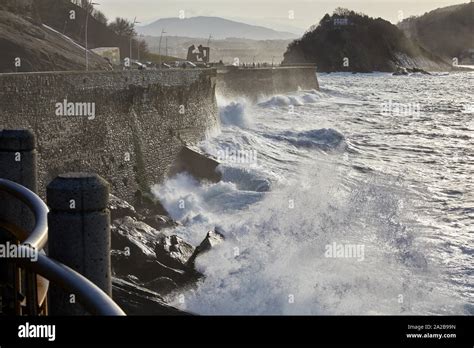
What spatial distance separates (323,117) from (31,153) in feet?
157

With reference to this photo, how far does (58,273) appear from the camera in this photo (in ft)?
10.1

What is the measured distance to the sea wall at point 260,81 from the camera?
43725 millimetres

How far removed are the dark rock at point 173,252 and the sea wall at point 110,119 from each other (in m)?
2.77

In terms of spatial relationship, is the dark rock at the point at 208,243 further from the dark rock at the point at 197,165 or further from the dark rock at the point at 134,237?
the dark rock at the point at 197,165

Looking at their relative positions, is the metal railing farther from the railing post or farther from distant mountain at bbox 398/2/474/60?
distant mountain at bbox 398/2/474/60

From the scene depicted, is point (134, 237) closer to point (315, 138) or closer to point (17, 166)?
point (17, 166)

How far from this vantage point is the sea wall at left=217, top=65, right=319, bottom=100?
143 ft

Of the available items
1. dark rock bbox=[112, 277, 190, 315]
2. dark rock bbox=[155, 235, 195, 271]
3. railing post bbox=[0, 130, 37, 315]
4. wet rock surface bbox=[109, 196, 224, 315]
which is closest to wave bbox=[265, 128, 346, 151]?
wet rock surface bbox=[109, 196, 224, 315]

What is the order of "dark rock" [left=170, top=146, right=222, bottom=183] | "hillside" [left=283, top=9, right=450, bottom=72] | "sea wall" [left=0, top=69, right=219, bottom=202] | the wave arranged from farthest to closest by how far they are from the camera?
"hillside" [left=283, top=9, right=450, bottom=72]
the wave
"dark rock" [left=170, top=146, right=222, bottom=183]
"sea wall" [left=0, top=69, right=219, bottom=202]

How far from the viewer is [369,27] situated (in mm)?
147750

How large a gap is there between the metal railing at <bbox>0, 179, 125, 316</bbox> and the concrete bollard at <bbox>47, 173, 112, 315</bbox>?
9 cm

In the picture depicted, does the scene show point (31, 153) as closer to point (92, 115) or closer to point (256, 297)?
point (256, 297)

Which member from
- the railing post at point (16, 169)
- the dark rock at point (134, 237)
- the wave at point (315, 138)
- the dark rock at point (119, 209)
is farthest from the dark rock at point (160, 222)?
the wave at point (315, 138)

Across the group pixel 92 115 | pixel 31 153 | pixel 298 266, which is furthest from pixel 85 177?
pixel 92 115
